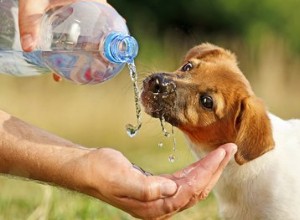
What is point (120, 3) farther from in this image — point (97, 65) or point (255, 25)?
point (97, 65)

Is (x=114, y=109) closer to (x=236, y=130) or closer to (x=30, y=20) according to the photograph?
(x=236, y=130)

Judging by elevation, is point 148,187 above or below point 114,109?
above

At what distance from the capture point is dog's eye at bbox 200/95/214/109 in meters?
5.75

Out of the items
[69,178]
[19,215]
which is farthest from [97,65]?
[19,215]

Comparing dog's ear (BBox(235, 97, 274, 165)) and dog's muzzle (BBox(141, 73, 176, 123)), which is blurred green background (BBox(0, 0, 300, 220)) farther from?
dog's ear (BBox(235, 97, 274, 165))

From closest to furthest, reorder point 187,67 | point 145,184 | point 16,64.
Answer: point 145,184
point 16,64
point 187,67

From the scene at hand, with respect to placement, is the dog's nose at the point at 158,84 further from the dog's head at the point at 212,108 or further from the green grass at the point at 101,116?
the green grass at the point at 101,116

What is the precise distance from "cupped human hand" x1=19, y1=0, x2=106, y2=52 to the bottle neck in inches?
12.5

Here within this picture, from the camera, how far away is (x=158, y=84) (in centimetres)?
564

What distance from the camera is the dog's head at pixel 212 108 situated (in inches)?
221

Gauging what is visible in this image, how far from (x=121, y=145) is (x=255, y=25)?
12.2 metres

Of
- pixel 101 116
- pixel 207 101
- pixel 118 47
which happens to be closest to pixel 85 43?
pixel 118 47

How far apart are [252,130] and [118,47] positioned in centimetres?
120

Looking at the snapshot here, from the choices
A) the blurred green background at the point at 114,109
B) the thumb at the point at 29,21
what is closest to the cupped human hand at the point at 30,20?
the thumb at the point at 29,21
